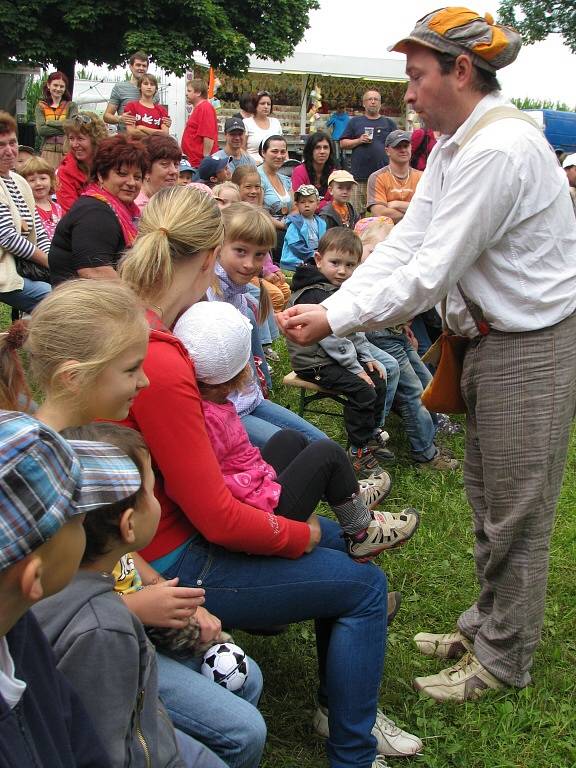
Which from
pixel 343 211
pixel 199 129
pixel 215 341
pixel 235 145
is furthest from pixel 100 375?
pixel 199 129

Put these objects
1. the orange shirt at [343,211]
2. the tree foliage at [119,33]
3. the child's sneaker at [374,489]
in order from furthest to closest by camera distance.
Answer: the tree foliage at [119,33] → the orange shirt at [343,211] → the child's sneaker at [374,489]

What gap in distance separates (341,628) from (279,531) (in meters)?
0.39

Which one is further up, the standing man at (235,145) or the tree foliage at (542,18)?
the tree foliage at (542,18)

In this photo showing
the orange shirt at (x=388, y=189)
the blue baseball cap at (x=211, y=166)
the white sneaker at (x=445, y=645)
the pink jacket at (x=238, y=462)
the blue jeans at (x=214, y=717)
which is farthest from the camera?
the blue baseball cap at (x=211, y=166)

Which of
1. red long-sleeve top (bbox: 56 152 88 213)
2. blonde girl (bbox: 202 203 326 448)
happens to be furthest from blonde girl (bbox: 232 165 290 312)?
blonde girl (bbox: 202 203 326 448)

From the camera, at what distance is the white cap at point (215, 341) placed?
2.27 m

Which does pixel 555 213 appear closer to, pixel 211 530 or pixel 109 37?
pixel 211 530

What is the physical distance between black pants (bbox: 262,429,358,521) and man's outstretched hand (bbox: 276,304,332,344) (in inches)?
16.4

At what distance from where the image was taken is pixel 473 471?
3033mm

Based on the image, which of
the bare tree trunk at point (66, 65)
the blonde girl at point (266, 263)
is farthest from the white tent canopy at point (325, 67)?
the blonde girl at point (266, 263)

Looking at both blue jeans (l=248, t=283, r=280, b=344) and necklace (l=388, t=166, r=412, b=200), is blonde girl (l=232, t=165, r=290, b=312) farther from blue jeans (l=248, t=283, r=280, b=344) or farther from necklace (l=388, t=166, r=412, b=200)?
necklace (l=388, t=166, r=412, b=200)

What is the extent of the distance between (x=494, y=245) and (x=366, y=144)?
8737 mm

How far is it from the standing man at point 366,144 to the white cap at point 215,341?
8751 millimetres

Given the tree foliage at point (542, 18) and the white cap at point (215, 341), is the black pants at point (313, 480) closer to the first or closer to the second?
the white cap at point (215, 341)
